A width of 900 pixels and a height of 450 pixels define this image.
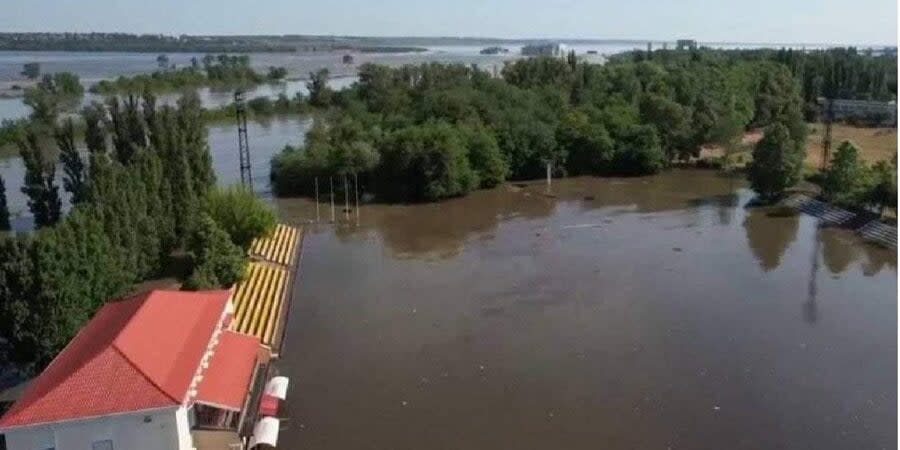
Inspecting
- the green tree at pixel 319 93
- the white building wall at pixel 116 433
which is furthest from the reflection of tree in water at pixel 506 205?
the green tree at pixel 319 93

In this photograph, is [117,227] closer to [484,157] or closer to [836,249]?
[484,157]

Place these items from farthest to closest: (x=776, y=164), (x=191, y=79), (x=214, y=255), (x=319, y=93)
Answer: (x=191, y=79) → (x=319, y=93) → (x=776, y=164) → (x=214, y=255)

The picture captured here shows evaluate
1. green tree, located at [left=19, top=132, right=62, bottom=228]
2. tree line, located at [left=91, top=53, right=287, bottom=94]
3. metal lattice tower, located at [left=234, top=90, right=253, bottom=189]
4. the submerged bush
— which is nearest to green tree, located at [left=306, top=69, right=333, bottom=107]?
tree line, located at [left=91, top=53, right=287, bottom=94]

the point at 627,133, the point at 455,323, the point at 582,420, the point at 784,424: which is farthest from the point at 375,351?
the point at 627,133

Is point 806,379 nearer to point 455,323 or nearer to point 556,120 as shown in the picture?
point 455,323

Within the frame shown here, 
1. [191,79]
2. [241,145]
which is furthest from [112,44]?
[241,145]

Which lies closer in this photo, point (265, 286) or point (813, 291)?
point (813, 291)

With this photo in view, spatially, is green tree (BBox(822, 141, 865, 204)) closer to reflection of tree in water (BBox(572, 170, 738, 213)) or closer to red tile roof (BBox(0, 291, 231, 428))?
reflection of tree in water (BBox(572, 170, 738, 213))

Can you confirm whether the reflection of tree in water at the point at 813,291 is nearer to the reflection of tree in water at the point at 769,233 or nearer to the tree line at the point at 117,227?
the reflection of tree in water at the point at 769,233

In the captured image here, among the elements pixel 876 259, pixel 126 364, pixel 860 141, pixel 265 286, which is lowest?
pixel 876 259
